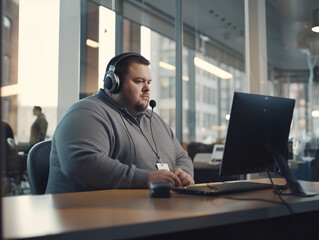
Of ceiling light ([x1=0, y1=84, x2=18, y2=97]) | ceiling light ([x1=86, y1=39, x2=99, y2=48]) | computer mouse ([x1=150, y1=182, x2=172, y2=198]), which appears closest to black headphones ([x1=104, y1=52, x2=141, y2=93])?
computer mouse ([x1=150, y1=182, x2=172, y2=198])

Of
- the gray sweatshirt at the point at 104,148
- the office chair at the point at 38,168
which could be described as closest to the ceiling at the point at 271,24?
the gray sweatshirt at the point at 104,148

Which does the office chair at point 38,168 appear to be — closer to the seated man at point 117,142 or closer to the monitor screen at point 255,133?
the seated man at point 117,142

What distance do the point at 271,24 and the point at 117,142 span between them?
17.6ft

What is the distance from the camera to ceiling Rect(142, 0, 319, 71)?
6.52 meters

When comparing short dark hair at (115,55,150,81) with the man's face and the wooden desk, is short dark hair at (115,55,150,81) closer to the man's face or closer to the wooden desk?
the man's face

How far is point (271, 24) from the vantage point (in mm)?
6523

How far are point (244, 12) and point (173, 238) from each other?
12.3 feet

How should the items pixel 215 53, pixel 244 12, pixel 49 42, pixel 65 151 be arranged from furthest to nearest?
pixel 215 53, pixel 244 12, pixel 49 42, pixel 65 151

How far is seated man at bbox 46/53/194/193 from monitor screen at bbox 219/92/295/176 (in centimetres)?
30

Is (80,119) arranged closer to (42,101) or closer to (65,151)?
(65,151)

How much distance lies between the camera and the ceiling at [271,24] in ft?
21.4

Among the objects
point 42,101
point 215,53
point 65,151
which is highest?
point 215,53

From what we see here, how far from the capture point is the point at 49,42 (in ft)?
11.5

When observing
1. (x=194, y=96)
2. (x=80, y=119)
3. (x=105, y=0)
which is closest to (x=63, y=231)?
(x=80, y=119)
